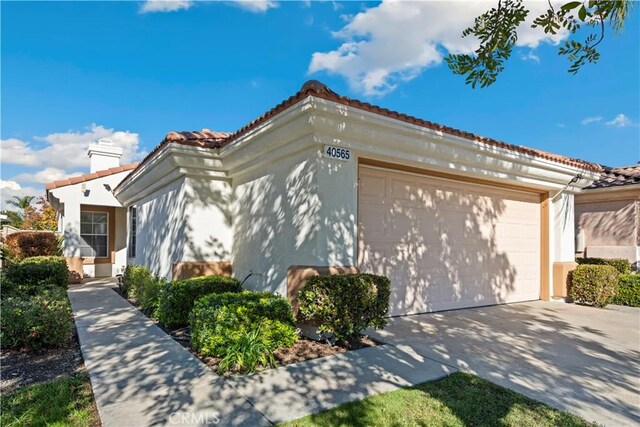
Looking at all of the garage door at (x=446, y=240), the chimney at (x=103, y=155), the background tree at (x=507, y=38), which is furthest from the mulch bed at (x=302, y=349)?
the chimney at (x=103, y=155)

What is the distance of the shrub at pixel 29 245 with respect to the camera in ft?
45.4

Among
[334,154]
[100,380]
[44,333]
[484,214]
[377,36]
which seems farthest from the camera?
[484,214]

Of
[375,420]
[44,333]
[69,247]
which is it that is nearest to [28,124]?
→ [69,247]

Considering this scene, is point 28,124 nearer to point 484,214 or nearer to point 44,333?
point 44,333

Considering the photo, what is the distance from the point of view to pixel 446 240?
8672mm

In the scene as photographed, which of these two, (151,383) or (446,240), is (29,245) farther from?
(446,240)

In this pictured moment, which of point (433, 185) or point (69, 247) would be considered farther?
point (69, 247)

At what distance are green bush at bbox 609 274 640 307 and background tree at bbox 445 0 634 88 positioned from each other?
10.1 meters

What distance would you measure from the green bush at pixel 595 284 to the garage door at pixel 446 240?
40.7 inches

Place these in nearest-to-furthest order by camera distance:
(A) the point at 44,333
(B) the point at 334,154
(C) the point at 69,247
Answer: (A) the point at 44,333
(B) the point at 334,154
(C) the point at 69,247

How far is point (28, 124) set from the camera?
429 inches

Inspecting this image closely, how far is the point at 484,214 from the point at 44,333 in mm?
9440

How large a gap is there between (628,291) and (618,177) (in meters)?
4.58

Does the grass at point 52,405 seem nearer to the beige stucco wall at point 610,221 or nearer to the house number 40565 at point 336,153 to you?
the house number 40565 at point 336,153
